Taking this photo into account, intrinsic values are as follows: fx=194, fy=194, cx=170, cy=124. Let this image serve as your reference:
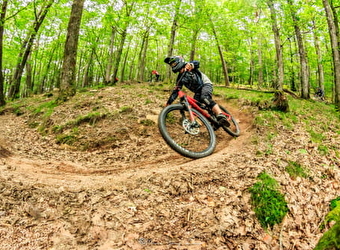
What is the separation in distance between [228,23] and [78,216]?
18.8 metres

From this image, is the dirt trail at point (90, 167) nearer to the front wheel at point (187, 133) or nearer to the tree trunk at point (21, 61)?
the front wheel at point (187, 133)

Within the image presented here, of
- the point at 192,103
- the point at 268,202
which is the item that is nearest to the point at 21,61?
the point at 192,103

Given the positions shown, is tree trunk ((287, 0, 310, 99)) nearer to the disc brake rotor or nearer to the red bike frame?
the red bike frame

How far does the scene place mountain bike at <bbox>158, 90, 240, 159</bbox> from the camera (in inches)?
180

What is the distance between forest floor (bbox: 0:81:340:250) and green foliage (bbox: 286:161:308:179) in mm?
131

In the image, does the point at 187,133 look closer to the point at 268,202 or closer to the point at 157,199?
the point at 157,199

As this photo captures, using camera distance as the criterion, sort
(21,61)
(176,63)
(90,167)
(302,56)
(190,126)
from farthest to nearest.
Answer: (21,61) → (302,56) → (176,63) → (90,167) → (190,126)

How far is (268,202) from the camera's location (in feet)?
10.1

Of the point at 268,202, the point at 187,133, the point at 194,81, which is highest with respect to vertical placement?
the point at 194,81

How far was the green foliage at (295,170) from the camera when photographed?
13.0 feet

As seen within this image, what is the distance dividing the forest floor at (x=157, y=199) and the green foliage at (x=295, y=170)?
0.13 metres

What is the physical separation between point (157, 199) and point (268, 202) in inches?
69.8

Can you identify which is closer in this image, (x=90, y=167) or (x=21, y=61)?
(x=90, y=167)

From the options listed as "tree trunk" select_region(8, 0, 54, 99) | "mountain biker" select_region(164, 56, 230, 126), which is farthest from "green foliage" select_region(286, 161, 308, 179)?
"tree trunk" select_region(8, 0, 54, 99)
